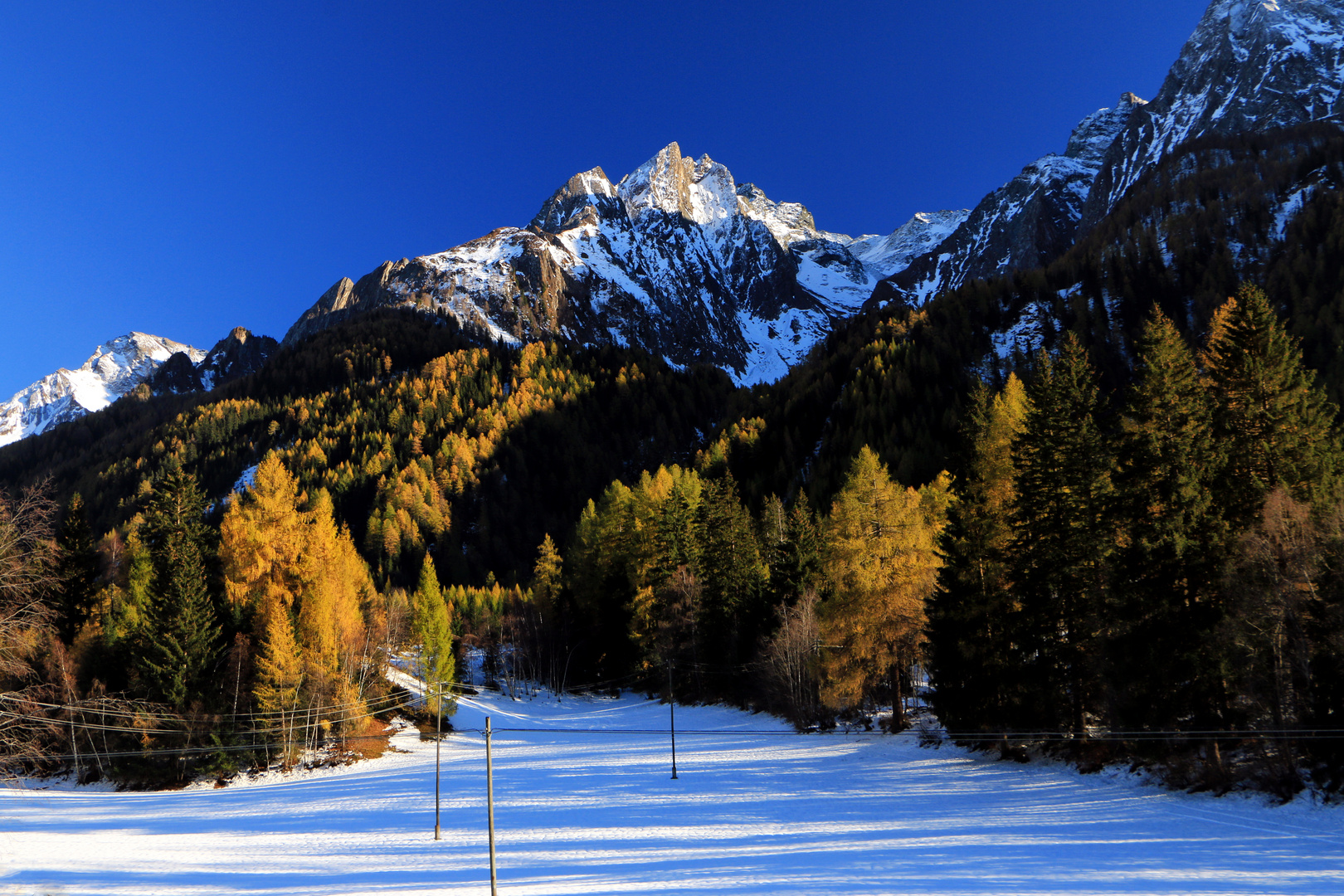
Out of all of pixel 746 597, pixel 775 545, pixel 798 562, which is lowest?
pixel 746 597

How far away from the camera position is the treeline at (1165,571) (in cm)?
2005

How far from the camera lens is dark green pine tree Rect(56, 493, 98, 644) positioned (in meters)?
47.6

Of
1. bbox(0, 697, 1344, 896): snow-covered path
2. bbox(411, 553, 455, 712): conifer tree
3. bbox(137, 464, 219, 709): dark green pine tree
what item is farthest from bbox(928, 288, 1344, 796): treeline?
bbox(137, 464, 219, 709): dark green pine tree

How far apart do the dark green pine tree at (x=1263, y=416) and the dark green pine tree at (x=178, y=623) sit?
5068 cm

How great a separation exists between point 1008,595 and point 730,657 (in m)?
30.4

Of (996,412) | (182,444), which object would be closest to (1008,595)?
(996,412)

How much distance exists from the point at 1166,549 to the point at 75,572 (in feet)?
204

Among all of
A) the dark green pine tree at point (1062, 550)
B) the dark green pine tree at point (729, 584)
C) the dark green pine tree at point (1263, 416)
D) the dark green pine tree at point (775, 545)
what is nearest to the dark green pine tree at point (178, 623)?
the dark green pine tree at point (729, 584)

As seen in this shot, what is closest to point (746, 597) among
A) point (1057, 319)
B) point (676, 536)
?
point (676, 536)

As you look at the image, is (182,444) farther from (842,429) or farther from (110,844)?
(110,844)

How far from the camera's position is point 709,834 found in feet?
77.6

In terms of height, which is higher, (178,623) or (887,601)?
(887,601)

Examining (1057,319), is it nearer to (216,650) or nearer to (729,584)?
(729,584)

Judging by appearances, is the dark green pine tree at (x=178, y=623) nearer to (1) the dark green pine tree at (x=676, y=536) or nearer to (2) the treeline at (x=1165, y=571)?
(1) the dark green pine tree at (x=676, y=536)
